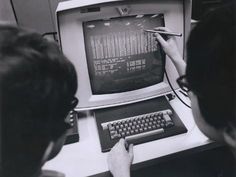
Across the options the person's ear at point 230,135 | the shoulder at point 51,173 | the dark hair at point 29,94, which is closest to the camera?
the dark hair at point 29,94

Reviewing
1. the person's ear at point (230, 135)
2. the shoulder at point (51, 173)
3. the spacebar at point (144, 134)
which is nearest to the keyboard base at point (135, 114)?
the spacebar at point (144, 134)

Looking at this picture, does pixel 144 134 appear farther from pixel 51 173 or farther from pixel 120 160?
pixel 51 173

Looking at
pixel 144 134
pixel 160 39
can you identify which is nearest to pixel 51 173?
pixel 144 134

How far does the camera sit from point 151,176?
4.48ft

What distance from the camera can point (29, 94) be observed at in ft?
1.63

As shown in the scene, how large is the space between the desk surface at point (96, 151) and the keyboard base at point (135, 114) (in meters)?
0.02

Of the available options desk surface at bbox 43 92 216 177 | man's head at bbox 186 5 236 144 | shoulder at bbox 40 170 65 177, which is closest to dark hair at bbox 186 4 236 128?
man's head at bbox 186 5 236 144

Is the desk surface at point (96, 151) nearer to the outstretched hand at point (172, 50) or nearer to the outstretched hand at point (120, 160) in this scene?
the outstretched hand at point (120, 160)

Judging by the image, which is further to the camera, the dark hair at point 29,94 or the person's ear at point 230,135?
the person's ear at point 230,135

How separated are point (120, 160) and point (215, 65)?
440 mm

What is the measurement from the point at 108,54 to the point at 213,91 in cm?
44

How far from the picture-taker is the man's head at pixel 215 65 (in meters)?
0.53

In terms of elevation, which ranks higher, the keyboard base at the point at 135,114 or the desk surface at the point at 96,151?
the keyboard base at the point at 135,114

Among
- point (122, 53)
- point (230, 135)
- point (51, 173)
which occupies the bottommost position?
point (51, 173)
